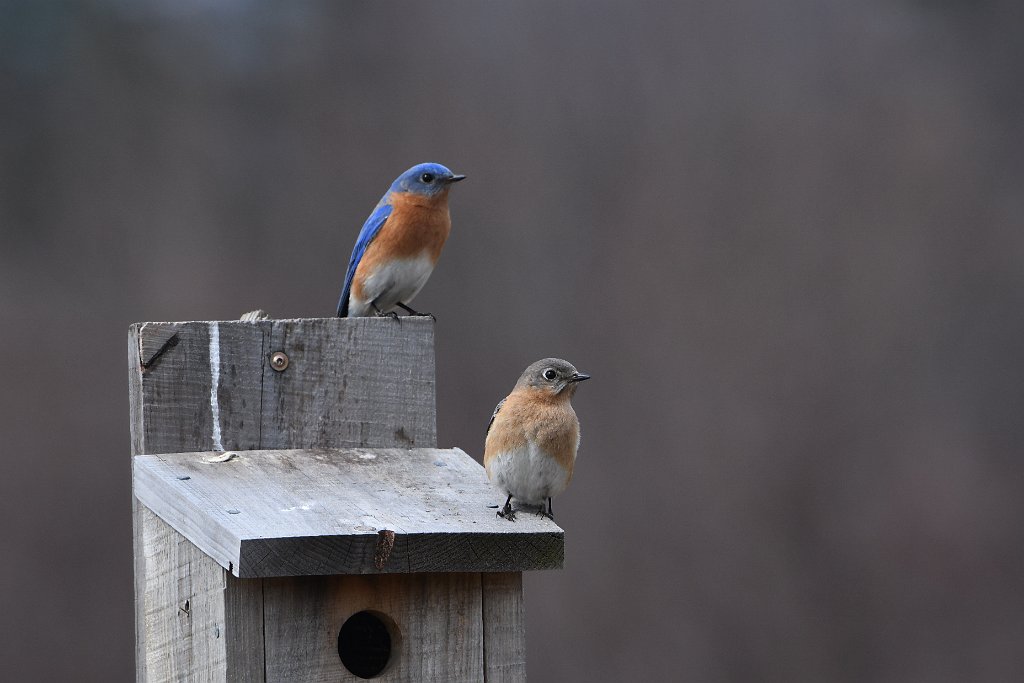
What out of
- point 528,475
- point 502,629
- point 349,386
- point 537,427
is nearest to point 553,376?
point 537,427

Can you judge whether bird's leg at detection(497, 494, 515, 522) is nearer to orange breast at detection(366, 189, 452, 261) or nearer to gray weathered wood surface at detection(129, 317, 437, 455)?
gray weathered wood surface at detection(129, 317, 437, 455)

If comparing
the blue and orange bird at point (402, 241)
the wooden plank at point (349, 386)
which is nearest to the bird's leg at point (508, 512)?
the wooden plank at point (349, 386)

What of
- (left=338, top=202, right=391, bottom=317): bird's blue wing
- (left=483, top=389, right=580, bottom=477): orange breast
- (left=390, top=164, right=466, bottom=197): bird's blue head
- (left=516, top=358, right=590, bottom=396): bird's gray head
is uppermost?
(left=390, top=164, right=466, bottom=197): bird's blue head

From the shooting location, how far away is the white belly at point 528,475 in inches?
116

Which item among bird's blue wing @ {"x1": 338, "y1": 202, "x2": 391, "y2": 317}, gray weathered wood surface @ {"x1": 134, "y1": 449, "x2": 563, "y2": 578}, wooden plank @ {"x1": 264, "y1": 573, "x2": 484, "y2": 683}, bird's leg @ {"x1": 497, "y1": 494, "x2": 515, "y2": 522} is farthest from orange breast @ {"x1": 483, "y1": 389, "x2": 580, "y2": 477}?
bird's blue wing @ {"x1": 338, "y1": 202, "x2": 391, "y2": 317}

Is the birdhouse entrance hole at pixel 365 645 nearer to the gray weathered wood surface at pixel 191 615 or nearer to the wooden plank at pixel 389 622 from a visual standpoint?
the wooden plank at pixel 389 622

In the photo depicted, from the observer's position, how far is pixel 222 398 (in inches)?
123

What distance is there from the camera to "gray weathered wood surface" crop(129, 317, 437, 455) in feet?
10.2

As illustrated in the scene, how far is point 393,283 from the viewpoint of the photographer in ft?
15.6

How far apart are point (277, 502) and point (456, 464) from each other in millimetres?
532

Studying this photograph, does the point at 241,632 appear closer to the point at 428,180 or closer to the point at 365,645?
the point at 365,645

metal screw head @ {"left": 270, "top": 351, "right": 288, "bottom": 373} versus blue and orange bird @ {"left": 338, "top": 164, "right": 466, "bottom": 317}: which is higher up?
blue and orange bird @ {"left": 338, "top": 164, "right": 466, "bottom": 317}

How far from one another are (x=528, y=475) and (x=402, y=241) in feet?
6.08

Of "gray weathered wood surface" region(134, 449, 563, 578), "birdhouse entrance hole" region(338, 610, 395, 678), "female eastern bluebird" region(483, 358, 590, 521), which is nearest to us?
"gray weathered wood surface" region(134, 449, 563, 578)
